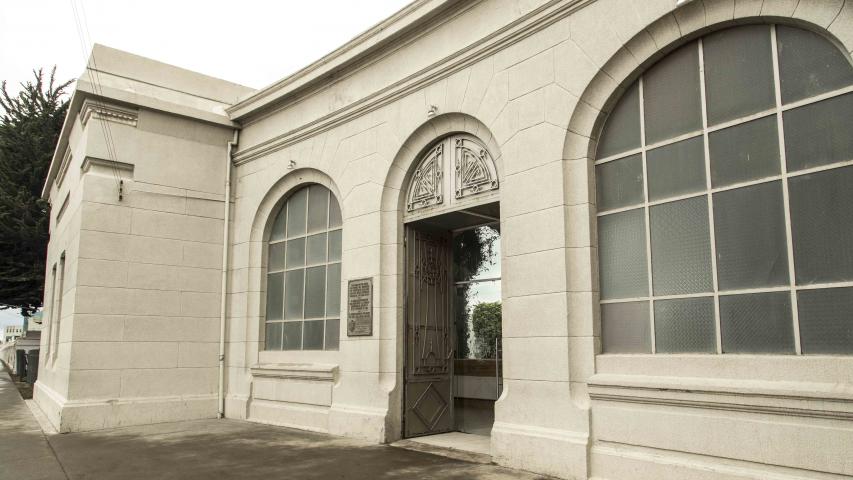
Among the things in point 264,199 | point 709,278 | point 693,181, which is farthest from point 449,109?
point 264,199

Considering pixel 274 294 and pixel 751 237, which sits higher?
pixel 751 237

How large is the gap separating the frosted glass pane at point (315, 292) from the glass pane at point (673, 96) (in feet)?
21.9

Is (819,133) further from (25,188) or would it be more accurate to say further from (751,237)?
(25,188)

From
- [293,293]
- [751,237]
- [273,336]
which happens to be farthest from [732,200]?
[273,336]

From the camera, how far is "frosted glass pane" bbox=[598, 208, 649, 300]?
7.20 metres

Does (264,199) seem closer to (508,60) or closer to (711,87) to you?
(508,60)

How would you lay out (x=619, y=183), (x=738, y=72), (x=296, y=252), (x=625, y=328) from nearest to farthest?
(x=738, y=72) → (x=625, y=328) → (x=619, y=183) → (x=296, y=252)

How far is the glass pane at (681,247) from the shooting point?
662 cm

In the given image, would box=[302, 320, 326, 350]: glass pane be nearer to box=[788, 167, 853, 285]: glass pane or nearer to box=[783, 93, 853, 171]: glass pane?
box=[788, 167, 853, 285]: glass pane

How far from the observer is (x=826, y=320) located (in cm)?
566

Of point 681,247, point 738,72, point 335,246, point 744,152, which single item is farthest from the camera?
point 335,246

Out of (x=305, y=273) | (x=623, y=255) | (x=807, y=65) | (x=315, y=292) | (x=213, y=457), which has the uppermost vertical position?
(x=807, y=65)

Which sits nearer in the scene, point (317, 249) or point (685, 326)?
point (685, 326)

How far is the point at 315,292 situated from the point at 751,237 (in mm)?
7840
